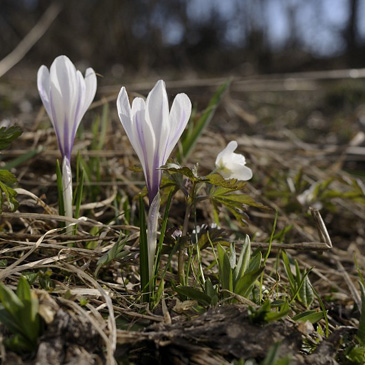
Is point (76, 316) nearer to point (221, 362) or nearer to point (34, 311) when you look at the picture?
point (34, 311)

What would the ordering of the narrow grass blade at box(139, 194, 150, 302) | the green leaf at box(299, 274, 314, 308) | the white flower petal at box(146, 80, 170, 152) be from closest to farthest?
the white flower petal at box(146, 80, 170, 152)
the narrow grass blade at box(139, 194, 150, 302)
the green leaf at box(299, 274, 314, 308)

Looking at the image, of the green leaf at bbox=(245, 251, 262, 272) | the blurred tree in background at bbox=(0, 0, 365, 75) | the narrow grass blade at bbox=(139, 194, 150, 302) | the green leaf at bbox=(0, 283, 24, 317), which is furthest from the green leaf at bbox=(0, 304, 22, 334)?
the blurred tree in background at bbox=(0, 0, 365, 75)

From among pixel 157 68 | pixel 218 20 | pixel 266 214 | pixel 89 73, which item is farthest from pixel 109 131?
pixel 218 20

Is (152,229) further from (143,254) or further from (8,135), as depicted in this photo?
(8,135)

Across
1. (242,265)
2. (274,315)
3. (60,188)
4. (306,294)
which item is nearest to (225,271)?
(242,265)

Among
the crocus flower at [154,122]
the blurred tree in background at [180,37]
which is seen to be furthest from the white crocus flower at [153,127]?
the blurred tree in background at [180,37]

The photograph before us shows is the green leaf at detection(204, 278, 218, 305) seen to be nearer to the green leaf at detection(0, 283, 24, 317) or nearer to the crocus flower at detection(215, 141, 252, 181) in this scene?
the crocus flower at detection(215, 141, 252, 181)
